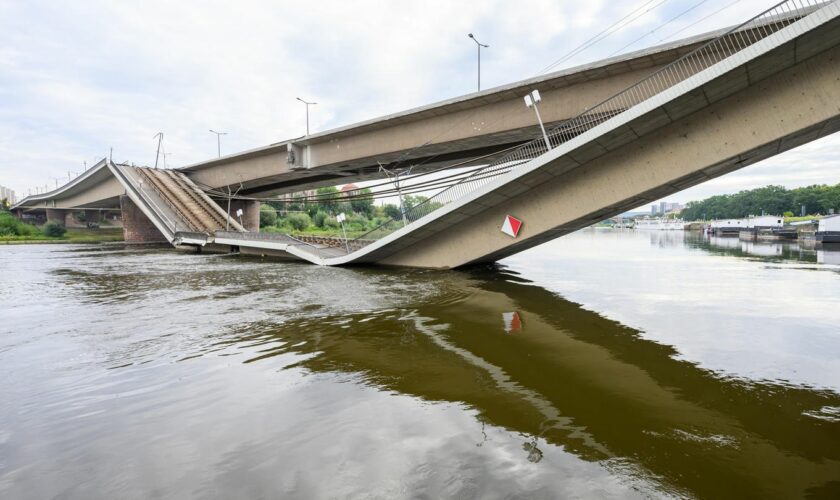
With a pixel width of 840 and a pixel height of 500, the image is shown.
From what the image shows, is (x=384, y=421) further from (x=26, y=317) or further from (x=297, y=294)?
(x=26, y=317)

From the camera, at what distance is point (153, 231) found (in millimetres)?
40031

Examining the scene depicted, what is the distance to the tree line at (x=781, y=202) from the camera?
8400 cm

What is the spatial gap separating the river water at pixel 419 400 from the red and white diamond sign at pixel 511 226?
563cm

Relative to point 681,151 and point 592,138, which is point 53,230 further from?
point 681,151

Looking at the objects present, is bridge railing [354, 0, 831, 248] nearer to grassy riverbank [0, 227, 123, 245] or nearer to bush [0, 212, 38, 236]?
grassy riverbank [0, 227, 123, 245]

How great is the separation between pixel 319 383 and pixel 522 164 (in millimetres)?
10828

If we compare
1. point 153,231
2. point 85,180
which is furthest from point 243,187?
point 85,180

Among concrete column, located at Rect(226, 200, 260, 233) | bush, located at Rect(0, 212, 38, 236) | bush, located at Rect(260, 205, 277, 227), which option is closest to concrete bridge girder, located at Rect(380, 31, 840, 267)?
concrete column, located at Rect(226, 200, 260, 233)

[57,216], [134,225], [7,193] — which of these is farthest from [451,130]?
[7,193]

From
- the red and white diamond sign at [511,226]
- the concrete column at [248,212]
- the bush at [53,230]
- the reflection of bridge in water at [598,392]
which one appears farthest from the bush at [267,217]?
the reflection of bridge in water at [598,392]

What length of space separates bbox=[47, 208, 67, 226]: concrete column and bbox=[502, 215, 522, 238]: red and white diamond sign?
6473cm

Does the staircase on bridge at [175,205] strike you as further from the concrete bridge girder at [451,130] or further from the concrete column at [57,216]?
the concrete column at [57,216]

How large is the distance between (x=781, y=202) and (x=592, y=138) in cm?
11876

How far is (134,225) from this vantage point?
38.6 meters
